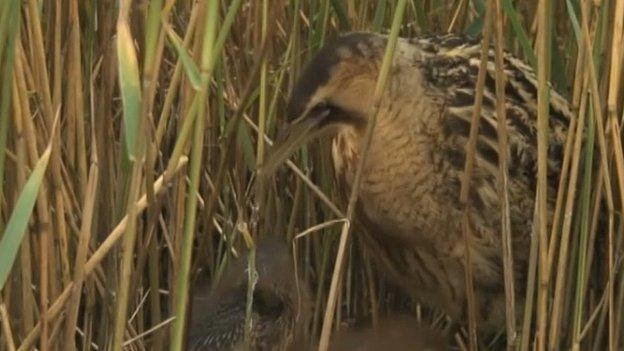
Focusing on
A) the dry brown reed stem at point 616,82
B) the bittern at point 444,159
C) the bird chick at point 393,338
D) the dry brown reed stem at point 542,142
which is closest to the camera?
the dry brown reed stem at point 542,142

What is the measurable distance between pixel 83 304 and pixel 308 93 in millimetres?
648

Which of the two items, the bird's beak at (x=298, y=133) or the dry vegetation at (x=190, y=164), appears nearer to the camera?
the dry vegetation at (x=190, y=164)

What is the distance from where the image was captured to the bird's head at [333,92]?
2.28m

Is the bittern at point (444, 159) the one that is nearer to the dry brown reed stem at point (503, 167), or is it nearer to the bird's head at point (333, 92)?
the bird's head at point (333, 92)

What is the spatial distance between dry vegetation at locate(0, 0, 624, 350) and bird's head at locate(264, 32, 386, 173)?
9 centimetres

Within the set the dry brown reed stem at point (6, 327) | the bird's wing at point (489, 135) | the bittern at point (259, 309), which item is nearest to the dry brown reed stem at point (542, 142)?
the bird's wing at point (489, 135)

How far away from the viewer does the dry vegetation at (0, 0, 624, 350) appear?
176 cm

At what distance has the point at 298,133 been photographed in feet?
7.48

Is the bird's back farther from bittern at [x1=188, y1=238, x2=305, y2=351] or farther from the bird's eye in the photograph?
bittern at [x1=188, y1=238, x2=305, y2=351]

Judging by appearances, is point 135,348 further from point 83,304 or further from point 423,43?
point 423,43

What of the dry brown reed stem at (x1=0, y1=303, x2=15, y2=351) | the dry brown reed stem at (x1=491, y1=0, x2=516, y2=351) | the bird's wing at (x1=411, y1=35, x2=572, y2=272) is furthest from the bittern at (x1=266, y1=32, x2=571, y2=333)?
the dry brown reed stem at (x1=0, y1=303, x2=15, y2=351)

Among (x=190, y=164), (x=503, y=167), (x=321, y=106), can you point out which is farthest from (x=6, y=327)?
(x=503, y=167)

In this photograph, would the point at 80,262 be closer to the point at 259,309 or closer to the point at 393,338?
the point at 259,309

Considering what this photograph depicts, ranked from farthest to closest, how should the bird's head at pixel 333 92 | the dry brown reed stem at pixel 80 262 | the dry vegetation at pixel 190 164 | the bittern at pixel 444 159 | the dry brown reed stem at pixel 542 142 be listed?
the bittern at pixel 444 159
the bird's head at pixel 333 92
the dry brown reed stem at pixel 542 142
the dry brown reed stem at pixel 80 262
the dry vegetation at pixel 190 164
